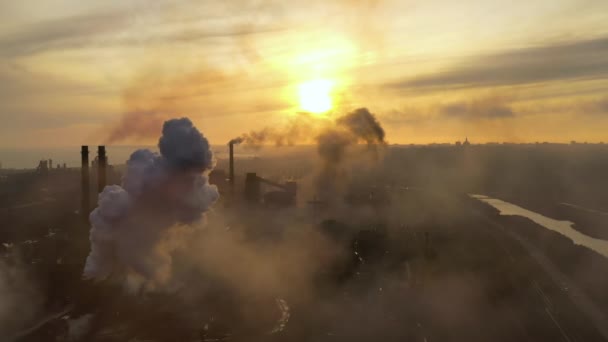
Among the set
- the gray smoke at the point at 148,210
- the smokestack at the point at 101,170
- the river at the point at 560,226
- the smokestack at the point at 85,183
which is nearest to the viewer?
the gray smoke at the point at 148,210

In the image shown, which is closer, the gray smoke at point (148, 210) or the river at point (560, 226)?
the gray smoke at point (148, 210)

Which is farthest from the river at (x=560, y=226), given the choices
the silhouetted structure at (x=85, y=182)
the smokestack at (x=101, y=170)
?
the silhouetted structure at (x=85, y=182)

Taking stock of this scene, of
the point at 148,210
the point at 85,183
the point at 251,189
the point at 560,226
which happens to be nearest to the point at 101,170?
the point at 85,183

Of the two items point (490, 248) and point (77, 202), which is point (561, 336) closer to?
point (490, 248)

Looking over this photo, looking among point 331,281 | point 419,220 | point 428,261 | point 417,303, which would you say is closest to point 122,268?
point 331,281

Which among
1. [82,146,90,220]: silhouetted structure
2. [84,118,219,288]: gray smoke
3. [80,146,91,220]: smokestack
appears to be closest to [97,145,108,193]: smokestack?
[82,146,90,220]: silhouetted structure

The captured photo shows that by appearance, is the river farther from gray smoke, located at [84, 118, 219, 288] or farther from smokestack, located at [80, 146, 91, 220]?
smokestack, located at [80, 146, 91, 220]

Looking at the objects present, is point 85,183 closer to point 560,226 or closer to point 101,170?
point 101,170

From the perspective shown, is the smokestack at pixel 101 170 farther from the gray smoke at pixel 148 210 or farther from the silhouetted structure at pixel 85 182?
the gray smoke at pixel 148 210
